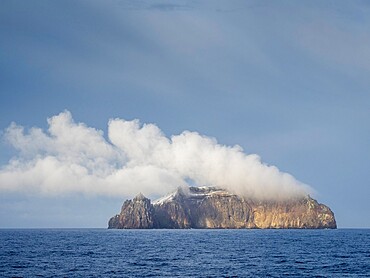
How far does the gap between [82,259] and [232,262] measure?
101ft

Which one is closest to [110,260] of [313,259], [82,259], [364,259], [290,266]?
[82,259]

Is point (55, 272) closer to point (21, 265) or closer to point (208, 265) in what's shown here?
point (21, 265)

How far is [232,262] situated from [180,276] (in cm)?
2600

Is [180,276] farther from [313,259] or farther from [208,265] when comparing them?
[313,259]

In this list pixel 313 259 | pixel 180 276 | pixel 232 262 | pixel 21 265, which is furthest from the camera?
pixel 313 259

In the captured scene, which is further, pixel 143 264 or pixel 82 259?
pixel 82 259

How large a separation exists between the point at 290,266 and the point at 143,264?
90.7 feet

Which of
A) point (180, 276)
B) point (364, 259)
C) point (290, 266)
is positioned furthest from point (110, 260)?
→ point (364, 259)

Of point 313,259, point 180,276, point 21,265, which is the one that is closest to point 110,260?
point 21,265

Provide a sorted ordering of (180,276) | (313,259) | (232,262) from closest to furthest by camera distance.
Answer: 1. (180,276)
2. (232,262)
3. (313,259)

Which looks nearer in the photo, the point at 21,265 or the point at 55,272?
the point at 55,272

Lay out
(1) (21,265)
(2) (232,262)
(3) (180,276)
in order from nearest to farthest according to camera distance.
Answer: (3) (180,276), (1) (21,265), (2) (232,262)

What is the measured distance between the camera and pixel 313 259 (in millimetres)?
111500

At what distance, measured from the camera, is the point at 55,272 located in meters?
83.3
